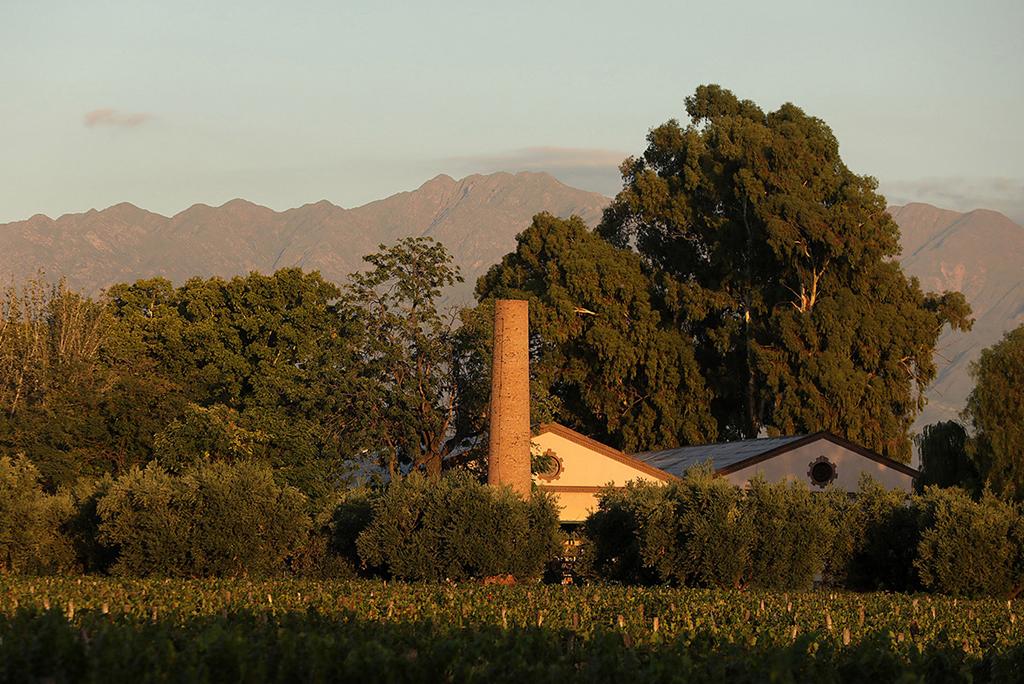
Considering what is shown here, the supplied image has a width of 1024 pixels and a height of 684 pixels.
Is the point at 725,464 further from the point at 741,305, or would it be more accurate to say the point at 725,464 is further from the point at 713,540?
the point at 713,540

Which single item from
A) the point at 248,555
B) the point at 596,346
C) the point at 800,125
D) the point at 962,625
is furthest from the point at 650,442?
the point at 962,625

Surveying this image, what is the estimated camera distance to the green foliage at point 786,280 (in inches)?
1722

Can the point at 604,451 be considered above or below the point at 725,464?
above

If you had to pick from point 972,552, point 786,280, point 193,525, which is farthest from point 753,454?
point 193,525

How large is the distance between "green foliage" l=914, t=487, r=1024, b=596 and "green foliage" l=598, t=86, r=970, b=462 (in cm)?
2143

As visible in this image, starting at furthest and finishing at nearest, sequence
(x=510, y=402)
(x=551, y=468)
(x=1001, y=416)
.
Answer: (x=551, y=468)
(x=1001, y=416)
(x=510, y=402)

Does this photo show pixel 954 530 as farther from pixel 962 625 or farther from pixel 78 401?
pixel 78 401

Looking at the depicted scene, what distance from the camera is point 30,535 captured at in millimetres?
24000

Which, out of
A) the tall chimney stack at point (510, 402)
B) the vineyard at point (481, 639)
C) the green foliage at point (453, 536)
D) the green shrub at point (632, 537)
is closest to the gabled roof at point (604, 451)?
the tall chimney stack at point (510, 402)

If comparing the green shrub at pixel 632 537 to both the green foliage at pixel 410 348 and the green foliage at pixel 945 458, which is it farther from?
the green foliage at pixel 945 458

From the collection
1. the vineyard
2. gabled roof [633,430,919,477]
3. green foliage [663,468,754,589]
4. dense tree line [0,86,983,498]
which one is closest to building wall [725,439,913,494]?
gabled roof [633,430,919,477]

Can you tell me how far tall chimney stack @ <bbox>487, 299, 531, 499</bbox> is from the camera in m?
25.5

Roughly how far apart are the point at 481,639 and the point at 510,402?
1737 cm

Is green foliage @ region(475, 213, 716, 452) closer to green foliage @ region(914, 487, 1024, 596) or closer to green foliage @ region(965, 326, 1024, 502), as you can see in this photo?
green foliage @ region(965, 326, 1024, 502)
